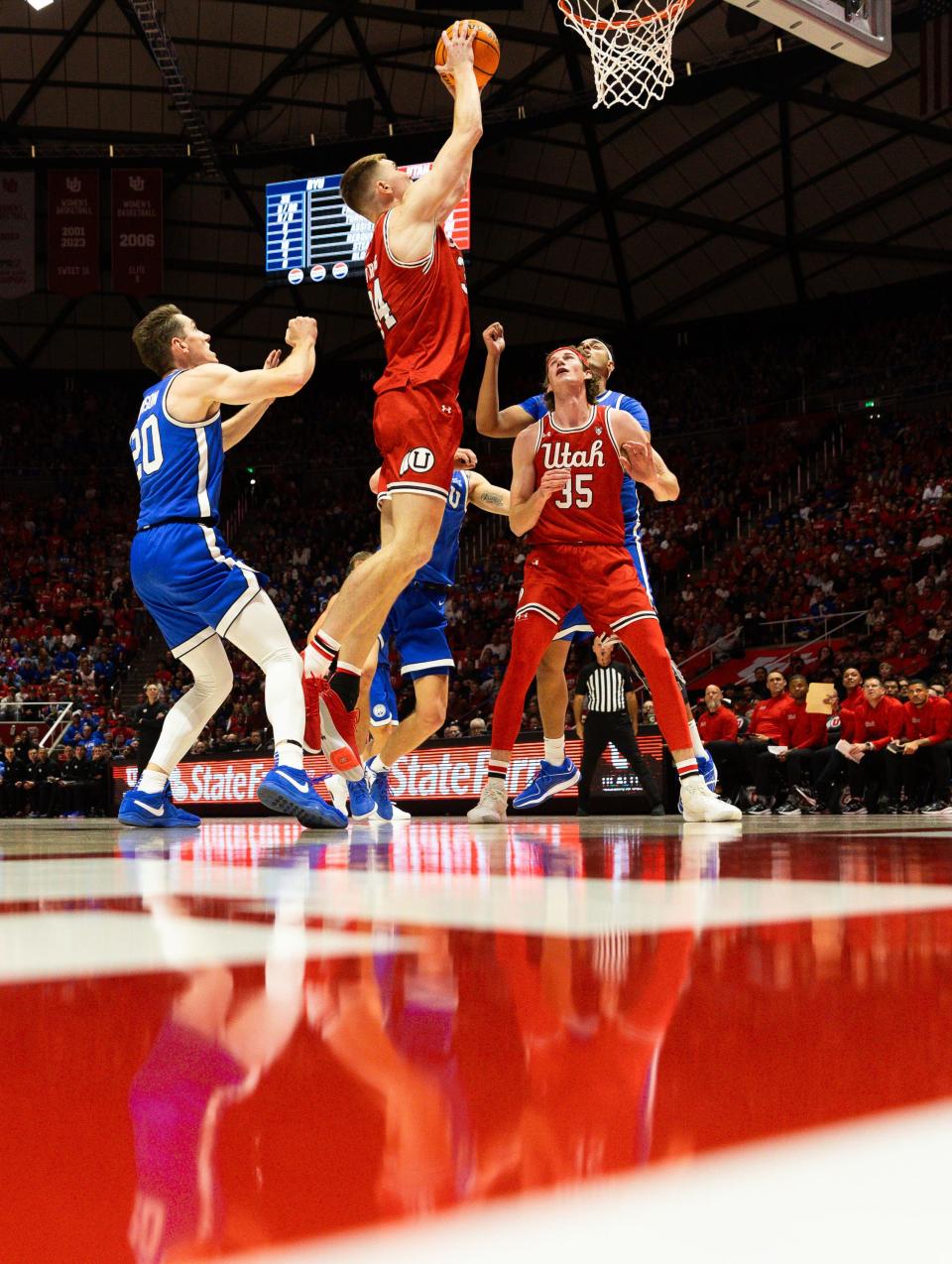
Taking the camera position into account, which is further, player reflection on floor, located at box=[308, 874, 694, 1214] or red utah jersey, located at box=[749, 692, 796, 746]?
red utah jersey, located at box=[749, 692, 796, 746]

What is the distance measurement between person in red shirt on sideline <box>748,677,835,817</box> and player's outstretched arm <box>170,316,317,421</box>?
26.6 ft

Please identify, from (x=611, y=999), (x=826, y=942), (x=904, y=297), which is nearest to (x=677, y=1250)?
(x=611, y=999)

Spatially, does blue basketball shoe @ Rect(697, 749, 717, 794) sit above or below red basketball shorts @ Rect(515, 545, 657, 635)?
below

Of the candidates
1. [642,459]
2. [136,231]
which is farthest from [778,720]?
[136,231]

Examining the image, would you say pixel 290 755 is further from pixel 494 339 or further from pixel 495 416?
pixel 495 416

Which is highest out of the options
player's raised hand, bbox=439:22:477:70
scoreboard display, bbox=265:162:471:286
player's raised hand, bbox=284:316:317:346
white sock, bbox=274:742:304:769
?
scoreboard display, bbox=265:162:471:286

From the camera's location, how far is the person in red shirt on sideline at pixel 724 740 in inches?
473

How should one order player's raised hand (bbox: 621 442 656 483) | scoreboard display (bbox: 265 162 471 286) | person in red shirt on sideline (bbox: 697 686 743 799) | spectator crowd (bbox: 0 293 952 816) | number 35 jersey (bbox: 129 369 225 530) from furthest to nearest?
scoreboard display (bbox: 265 162 471 286), spectator crowd (bbox: 0 293 952 816), person in red shirt on sideline (bbox: 697 686 743 799), player's raised hand (bbox: 621 442 656 483), number 35 jersey (bbox: 129 369 225 530)

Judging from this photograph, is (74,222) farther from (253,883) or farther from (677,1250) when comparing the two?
(677,1250)

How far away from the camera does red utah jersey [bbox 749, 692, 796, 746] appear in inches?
477

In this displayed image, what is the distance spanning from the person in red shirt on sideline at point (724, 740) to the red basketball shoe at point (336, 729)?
7.71m

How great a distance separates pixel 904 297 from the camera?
84.3 ft

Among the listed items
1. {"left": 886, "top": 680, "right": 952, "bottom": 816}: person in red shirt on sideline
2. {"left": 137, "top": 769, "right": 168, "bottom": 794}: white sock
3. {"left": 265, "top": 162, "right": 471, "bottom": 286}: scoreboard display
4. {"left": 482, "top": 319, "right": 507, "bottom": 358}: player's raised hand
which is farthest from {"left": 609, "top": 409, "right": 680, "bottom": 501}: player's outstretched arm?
{"left": 265, "top": 162, "right": 471, "bottom": 286}: scoreboard display

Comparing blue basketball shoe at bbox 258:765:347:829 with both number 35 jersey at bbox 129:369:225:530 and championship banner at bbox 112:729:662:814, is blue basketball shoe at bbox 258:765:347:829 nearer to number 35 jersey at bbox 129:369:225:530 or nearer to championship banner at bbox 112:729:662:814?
number 35 jersey at bbox 129:369:225:530
